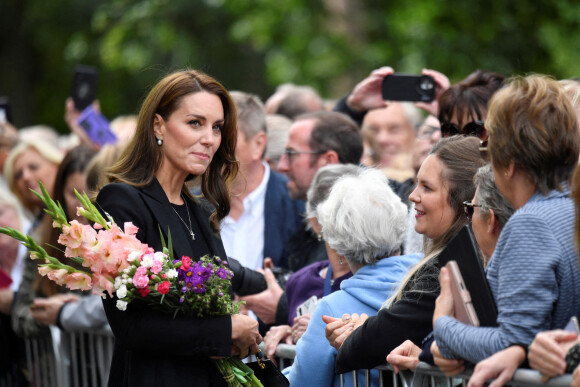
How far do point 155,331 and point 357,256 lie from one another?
3.67ft

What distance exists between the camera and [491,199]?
145 inches

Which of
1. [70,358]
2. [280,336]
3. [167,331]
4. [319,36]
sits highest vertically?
[319,36]

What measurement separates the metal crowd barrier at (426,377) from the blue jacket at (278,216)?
1392 mm

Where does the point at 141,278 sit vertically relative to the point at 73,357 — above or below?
above

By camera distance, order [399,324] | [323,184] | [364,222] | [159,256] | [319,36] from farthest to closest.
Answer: [319,36] < [323,184] < [364,222] < [399,324] < [159,256]

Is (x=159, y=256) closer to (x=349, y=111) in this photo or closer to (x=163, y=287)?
(x=163, y=287)

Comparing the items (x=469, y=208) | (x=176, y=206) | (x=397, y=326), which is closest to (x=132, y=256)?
(x=176, y=206)

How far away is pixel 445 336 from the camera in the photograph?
10.9ft

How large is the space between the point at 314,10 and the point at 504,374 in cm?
1175

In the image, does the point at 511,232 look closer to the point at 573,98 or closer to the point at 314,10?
the point at 573,98

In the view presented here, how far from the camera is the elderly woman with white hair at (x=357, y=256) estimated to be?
432 cm

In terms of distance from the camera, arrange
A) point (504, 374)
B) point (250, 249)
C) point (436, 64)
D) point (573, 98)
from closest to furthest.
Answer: point (504, 374), point (573, 98), point (250, 249), point (436, 64)

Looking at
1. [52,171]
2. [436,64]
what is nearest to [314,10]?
[436,64]

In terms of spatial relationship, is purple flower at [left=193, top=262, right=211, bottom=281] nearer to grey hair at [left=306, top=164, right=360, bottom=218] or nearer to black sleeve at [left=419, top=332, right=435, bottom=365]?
black sleeve at [left=419, top=332, right=435, bottom=365]
